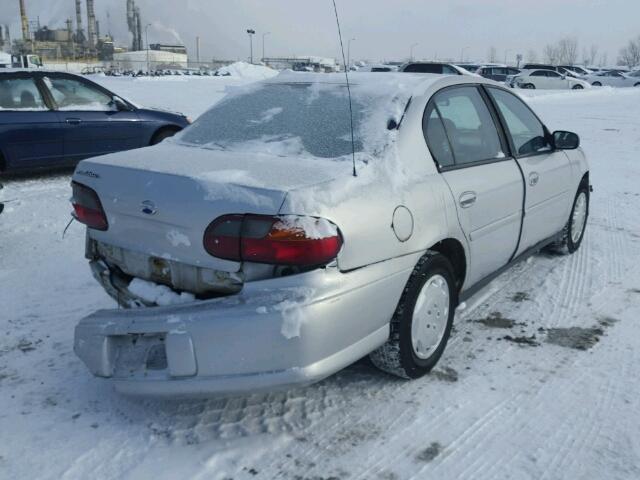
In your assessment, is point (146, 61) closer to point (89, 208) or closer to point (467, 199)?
point (89, 208)

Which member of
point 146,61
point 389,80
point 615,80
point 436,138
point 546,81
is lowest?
point 436,138

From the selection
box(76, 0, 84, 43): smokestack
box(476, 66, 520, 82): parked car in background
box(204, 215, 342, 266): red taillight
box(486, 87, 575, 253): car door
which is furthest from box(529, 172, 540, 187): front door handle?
box(76, 0, 84, 43): smokestack

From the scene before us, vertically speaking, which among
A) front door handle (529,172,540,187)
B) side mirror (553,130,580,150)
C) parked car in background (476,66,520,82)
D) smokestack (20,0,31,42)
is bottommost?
front door handle (529,172,540,187)

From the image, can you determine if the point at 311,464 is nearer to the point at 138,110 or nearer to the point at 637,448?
the point at 637,448

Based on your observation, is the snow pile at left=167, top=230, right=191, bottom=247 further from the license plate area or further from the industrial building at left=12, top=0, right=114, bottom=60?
the industrial building at left=12, top=0, right=114, bottom=60

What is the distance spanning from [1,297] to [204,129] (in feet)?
6.10

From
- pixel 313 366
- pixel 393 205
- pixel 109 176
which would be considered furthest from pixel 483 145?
pixel 109 176

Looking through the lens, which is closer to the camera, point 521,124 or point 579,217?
point 521,124

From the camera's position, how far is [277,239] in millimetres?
2402

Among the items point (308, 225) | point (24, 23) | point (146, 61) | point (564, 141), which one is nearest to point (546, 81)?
point (564, 141)

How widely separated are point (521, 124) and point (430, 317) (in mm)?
1889

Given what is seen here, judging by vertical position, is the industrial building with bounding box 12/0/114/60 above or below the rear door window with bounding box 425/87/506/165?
above

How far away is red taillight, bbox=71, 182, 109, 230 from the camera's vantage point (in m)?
2.90

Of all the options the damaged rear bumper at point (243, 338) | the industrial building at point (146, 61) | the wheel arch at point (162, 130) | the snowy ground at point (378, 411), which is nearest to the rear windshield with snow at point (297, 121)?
the damaged rear bumper at point (243, 338)
